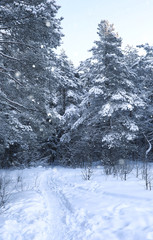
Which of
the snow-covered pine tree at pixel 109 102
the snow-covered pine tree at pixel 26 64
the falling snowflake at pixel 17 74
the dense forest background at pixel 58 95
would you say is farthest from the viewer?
the snow-covered pine tree at pixel 109 102

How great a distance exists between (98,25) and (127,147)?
465 inches

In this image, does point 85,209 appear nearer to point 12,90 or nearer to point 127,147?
point 12,90

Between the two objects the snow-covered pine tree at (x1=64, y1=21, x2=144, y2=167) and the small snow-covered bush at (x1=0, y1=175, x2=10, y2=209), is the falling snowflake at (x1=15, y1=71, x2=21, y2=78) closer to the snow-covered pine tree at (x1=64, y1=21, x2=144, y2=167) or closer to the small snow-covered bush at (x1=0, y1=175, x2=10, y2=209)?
the small snow-covered bush at (x1=0, y1=175, x2=10, y2=209)

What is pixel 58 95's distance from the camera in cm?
2259

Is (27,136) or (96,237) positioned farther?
(27,136)

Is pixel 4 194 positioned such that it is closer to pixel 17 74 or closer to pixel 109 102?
pixel 17 74

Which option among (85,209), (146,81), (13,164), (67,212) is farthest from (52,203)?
(146,81)

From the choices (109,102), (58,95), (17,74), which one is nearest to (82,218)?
(17,74)

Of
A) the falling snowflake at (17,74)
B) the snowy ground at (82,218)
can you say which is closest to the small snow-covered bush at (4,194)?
the snowy ground at (82,218)

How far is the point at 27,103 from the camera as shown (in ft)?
29.4

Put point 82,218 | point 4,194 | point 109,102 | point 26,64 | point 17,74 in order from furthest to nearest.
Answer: point 109,102 < point 17,74 < point 26,64 < point 4,194 < point 82,218

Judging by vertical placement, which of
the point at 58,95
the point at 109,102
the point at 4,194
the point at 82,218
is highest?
the point at 58,95

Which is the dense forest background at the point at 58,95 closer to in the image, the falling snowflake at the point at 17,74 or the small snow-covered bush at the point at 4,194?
the falling snowflake at the point at 17,74

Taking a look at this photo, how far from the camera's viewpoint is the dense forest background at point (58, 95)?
302 inches
